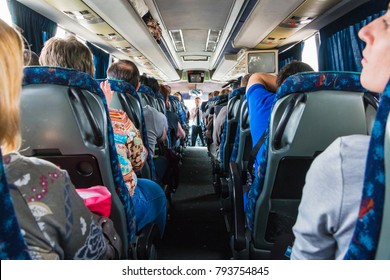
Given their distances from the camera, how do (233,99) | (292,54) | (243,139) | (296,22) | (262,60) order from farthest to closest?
(292,54), (262,60), (296,22), (233,99), (243,139)

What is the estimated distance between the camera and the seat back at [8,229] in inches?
17.0

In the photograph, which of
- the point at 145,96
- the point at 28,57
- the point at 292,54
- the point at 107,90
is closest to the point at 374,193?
the point at 107,90

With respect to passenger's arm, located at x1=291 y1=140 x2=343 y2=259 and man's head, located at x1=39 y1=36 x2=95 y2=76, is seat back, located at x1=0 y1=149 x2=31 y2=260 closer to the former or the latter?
passenger's arm, located at x1=291 y1=140 x2=343 y2=259

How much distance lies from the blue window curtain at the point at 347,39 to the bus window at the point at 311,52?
1.76 ft

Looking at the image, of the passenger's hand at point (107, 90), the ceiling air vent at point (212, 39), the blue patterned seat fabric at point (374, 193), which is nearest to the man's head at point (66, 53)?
the passenger's hand at point (107, 90)

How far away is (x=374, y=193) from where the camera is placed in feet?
1.49

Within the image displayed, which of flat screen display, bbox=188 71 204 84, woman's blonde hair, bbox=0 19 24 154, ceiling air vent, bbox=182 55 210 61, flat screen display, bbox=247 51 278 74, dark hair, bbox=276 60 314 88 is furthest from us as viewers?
flat screen display, bbox=188 71 204 84

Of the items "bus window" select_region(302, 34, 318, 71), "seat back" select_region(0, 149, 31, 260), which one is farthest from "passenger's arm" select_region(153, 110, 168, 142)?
"bus window" select_region(302, 34, 318, 71)

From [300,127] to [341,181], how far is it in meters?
0.67

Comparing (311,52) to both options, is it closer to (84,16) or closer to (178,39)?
(178,39)

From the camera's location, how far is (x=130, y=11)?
4254mm

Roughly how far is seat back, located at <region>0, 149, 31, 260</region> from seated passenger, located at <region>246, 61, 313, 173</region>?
1.50m

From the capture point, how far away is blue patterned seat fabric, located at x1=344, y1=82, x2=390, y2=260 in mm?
440

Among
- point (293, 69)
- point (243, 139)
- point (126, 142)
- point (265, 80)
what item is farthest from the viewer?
point (243, 139)
